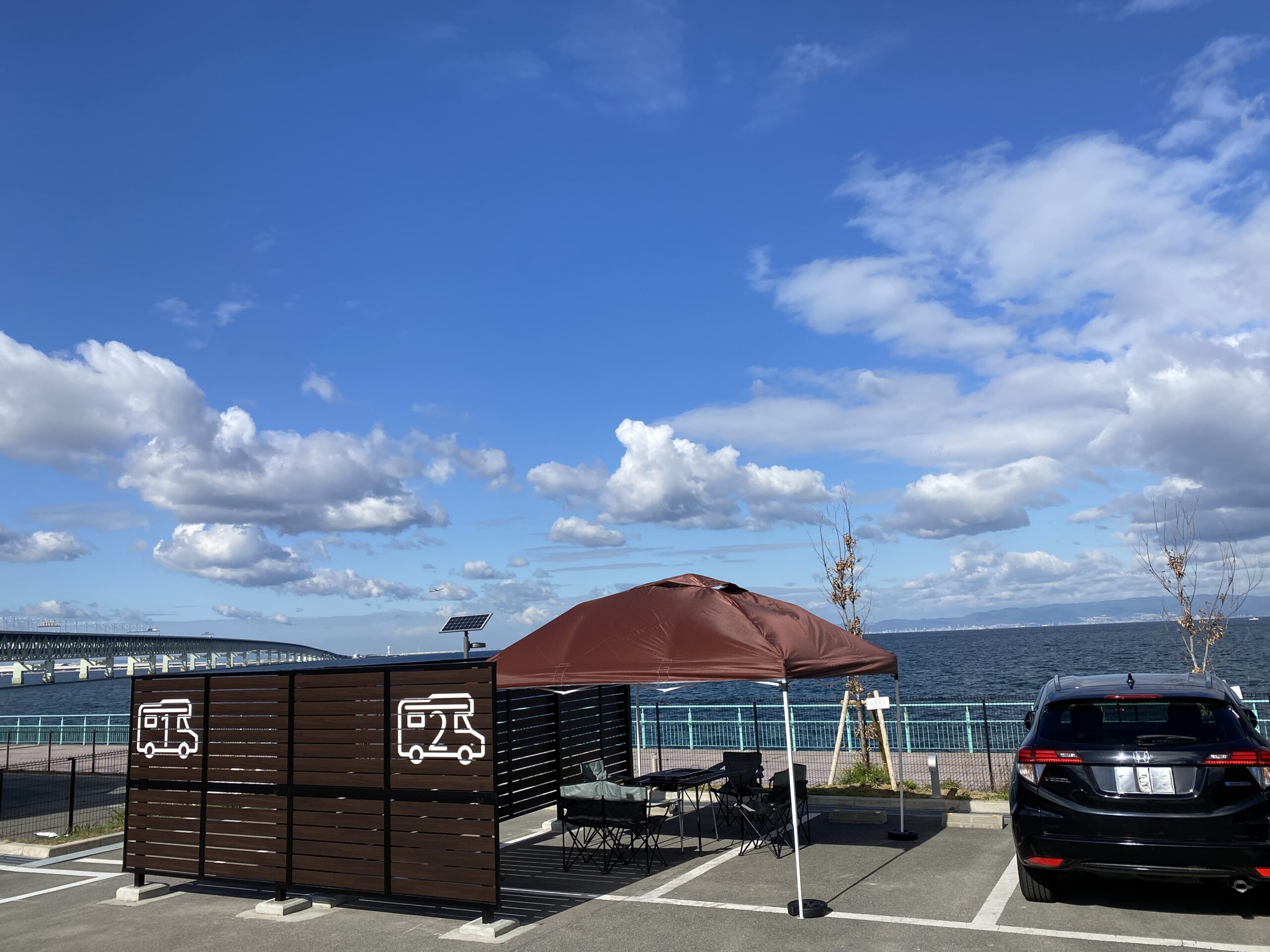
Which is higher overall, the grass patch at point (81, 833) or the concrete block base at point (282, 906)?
the grass patch at point (81, 833)

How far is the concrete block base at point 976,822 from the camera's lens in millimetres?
10906

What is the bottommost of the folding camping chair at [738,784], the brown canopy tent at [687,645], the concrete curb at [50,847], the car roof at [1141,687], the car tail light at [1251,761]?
the concrete curb at [50,847]

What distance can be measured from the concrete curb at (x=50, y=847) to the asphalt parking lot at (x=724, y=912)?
1157 mm

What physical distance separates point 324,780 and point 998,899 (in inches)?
238

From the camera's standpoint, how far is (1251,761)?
6.53 meters

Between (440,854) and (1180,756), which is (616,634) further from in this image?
(1180,756)

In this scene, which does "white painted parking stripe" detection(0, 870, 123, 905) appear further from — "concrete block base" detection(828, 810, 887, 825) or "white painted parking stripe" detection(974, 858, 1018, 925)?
"white painted parking stripe" detection(974, 858, 1018, 925)

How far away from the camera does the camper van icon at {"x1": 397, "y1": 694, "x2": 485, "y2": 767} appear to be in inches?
310

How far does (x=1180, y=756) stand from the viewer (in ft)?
21.7

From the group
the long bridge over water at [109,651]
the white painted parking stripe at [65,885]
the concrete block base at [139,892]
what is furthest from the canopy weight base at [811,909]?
the long bridge over water at [109,651]

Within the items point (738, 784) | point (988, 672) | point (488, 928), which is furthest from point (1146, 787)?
point (988, 672)

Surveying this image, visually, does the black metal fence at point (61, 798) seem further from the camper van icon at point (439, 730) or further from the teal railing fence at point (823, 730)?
the teal railing fence at point (823, 730)

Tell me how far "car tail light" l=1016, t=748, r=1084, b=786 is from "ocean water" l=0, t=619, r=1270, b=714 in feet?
35.0

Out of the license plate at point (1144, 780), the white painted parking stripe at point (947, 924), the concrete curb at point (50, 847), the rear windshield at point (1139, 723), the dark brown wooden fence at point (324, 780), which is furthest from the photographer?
the concrete curb at point (50, 847)
